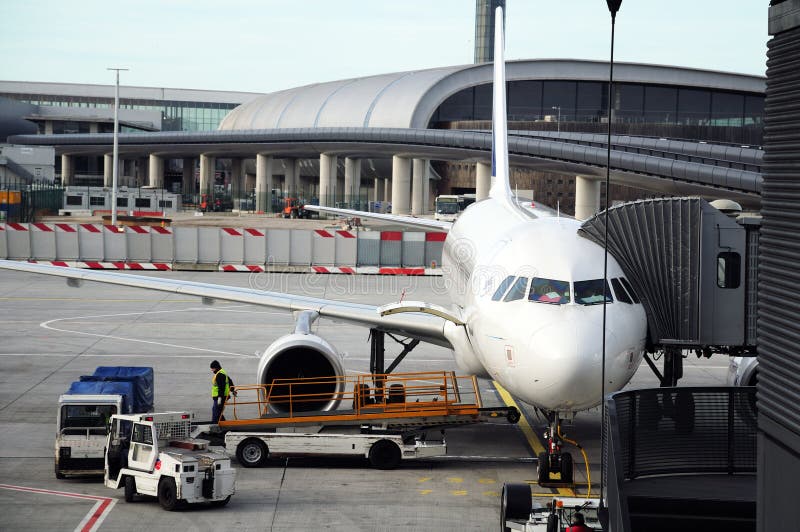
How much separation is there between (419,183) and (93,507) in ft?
252

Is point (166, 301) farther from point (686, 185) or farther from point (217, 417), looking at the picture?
point (686, 185)

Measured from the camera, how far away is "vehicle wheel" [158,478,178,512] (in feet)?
53.7

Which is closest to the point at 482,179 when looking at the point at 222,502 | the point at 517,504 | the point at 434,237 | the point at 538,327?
the point at 434,237

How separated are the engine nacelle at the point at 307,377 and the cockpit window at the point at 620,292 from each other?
20.6 ft

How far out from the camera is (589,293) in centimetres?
1658

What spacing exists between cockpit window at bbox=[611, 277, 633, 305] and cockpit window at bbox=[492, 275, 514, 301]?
5.50ft

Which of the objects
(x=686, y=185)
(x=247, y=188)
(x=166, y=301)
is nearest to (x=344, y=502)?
(x=166, y=301)

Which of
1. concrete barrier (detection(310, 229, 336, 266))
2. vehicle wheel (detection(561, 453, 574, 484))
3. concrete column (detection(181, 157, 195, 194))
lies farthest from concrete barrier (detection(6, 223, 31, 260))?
concrete column (detection(181, 157, 195, 194))

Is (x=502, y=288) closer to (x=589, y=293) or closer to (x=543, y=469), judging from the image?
(x=589, y=293)

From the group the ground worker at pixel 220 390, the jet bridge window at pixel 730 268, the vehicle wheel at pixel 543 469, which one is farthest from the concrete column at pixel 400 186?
the vehicle wheel at pixel 543 469

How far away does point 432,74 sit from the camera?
318ft

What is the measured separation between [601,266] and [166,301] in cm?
2876

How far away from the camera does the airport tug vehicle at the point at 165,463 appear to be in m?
16.4

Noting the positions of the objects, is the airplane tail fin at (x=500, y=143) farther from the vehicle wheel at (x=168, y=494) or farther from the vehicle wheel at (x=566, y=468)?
the vehicle wheel at (x=168, y=494)
